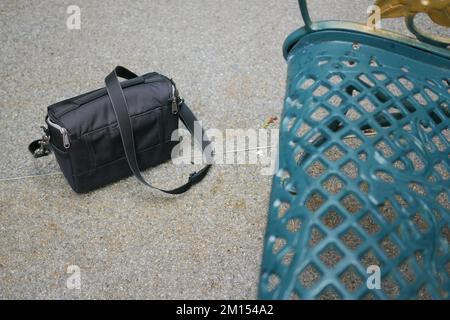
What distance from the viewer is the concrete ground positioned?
1.10 m

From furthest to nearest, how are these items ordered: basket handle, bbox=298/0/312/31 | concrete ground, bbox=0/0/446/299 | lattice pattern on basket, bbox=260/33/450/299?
1. concrete ground, bbox=0/0/446/299
2. basket handle, bbox=298/0/312/31
3. lattice pattern on basket, bbox=260/33/450/299

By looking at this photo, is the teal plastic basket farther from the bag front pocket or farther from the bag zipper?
the bag zipper

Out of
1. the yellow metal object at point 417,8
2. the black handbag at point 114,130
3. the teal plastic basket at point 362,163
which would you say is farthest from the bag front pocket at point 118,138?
the yellow metal object at point 417,8

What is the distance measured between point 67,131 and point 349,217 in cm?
73

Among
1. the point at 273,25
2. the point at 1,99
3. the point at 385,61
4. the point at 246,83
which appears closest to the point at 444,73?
the point at 385,61

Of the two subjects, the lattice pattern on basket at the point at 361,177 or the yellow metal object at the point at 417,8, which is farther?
the yellow metal object at the point at 417,8

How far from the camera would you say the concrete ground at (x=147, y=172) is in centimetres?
110

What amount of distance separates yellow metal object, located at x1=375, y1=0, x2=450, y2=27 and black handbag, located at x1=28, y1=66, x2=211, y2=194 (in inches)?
22.0

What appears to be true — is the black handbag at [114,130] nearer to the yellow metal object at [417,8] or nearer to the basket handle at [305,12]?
the basket handle at [305,12]

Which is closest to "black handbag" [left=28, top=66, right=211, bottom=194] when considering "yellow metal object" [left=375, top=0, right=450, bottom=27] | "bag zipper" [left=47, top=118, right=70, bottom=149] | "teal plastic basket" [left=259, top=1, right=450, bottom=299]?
"bag zipper" [left=47, top=118, right=70, bottom=149]

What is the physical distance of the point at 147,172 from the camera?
1.30 metres

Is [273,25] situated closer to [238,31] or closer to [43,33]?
[238,31]

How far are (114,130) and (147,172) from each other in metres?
0.17
